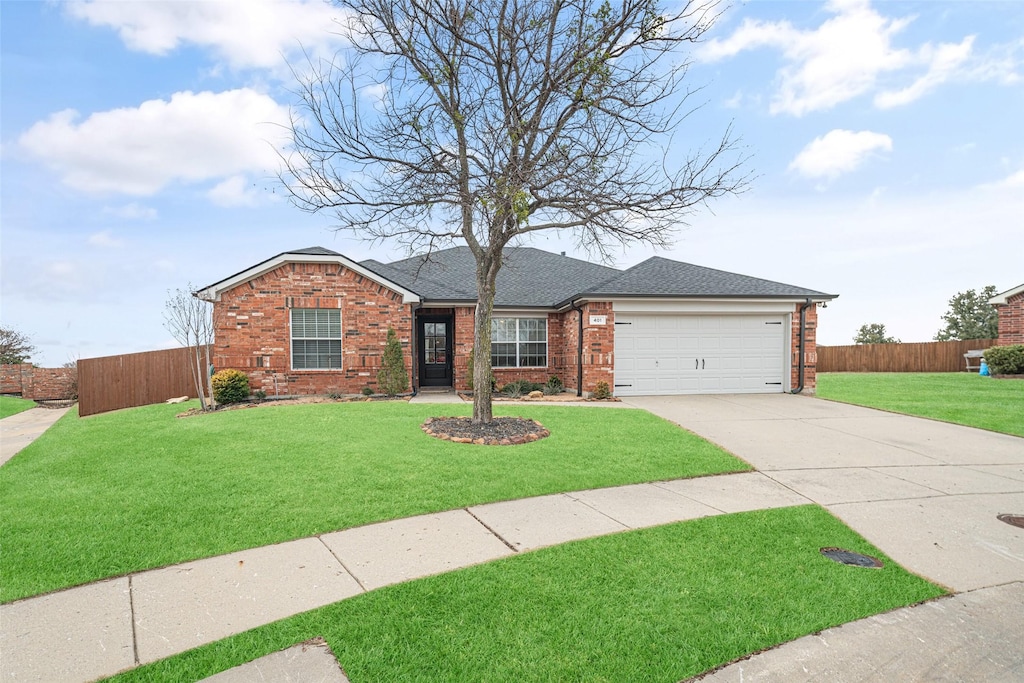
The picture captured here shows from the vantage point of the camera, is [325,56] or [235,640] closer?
[235,640]

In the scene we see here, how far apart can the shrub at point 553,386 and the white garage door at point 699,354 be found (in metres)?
2.05

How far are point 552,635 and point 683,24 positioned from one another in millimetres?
9818

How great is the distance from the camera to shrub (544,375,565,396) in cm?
1528

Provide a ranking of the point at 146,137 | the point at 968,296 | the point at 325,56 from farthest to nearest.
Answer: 1. the point at 968,296
2. the point at 146,137
3. the point at 325,56

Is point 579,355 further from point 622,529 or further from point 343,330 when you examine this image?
point 622,529

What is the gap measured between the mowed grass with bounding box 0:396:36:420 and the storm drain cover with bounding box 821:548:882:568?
20.4 meters

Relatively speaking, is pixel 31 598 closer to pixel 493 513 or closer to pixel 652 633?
pixel 493 513

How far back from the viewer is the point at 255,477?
20.0ft

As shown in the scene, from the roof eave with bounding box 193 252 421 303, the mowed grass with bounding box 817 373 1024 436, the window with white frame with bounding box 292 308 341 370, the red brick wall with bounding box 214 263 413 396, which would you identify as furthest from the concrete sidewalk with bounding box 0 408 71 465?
the mowed grass with bounding box 817 373 1024 436

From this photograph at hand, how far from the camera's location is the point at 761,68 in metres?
10.3

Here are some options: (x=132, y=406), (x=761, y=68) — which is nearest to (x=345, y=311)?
(x=132, y=406)

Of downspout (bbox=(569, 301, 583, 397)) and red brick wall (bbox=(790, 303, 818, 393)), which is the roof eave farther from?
red brick wall (bbox=(790, 303, 818, 393))

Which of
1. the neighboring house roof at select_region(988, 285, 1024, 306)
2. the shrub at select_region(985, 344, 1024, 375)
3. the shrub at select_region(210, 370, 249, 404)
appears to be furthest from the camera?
the neighboring house roof at select_region(988, 285, 1024, 306)

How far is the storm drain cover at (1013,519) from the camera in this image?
5008 millimetres
